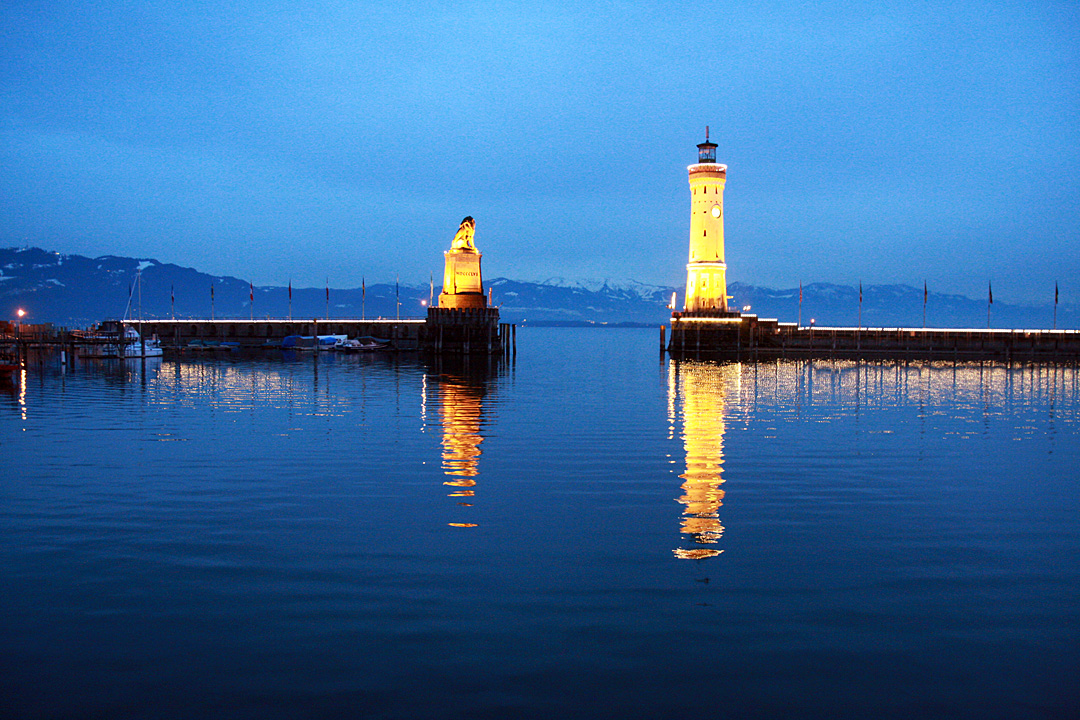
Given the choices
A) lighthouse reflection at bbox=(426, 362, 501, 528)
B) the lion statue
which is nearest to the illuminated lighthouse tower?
the lion statue

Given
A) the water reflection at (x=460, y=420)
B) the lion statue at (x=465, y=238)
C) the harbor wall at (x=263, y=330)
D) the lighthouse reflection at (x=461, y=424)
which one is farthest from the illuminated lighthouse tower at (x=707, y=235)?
the lighthouse reflection at (x=461, y=424)

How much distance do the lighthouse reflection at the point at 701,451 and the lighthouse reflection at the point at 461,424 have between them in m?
4.77

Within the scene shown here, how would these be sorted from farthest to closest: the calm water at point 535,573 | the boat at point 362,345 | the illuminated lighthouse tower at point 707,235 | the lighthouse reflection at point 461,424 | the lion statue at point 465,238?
the illuminated lighthouse tower at point 707,235 < the boat at point 362,345 < the lion statue at point 465,238 < the lighthouse reflection at point 461,424 < the calm water at point 535,573

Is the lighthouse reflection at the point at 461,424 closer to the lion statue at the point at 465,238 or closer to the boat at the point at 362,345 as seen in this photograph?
the lion statue at the point at 465,238

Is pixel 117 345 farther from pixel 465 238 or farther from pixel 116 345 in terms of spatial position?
pixel 465 238

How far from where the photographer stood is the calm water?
9.75m

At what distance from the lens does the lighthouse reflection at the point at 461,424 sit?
71.4 ft

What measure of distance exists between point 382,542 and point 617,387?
43.3m

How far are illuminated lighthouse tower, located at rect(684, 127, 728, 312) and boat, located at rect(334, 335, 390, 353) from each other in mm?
41299

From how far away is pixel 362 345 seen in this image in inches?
4213

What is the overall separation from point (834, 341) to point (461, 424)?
82.8 m

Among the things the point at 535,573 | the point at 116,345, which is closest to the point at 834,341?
the point at 116,345

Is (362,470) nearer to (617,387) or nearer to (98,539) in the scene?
(98,539)

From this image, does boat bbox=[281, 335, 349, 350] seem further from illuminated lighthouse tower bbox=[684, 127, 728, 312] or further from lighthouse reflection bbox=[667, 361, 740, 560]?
lighthouse reflection bbox=[667, 361, 740, 560]
